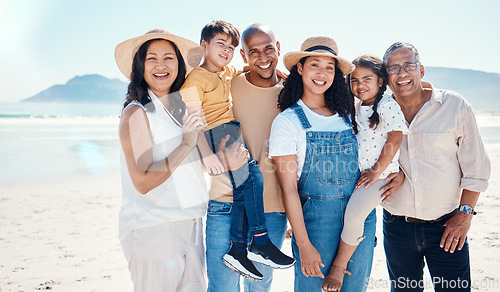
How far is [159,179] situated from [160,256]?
479 millimetres

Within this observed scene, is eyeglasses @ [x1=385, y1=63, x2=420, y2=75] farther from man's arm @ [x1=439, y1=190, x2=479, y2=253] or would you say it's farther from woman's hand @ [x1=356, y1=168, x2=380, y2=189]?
man's arm @ [x1=439, y1=190, x2=479, y2=253]

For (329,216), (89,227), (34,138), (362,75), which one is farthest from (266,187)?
(34,138)

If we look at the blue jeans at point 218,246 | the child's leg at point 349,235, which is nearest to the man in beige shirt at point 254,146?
the blue jeans at point 218,246

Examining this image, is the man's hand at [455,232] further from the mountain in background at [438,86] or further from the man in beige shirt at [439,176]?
the mountain in background at [438,86]

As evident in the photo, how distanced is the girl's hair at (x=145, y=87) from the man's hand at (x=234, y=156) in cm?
38

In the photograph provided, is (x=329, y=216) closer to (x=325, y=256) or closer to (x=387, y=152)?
(x=325, y=256)

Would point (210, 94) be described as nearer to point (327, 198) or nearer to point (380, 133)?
point (327, 198)

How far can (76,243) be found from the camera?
5.07 meters

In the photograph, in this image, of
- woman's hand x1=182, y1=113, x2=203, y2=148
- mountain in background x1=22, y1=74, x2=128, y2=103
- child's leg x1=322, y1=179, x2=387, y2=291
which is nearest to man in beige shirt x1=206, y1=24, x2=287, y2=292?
woman's hand x1=182, y1=113, x2=203, y2=148

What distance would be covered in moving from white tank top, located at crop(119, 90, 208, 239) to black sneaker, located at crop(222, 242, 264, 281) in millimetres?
343

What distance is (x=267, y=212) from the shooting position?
2.62m

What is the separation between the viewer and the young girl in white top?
2.24m

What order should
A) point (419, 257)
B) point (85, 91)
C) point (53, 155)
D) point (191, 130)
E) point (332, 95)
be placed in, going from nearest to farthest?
point (191, 130) → point (332, 95) → point (419, 257) → point (53, 155) → point (85, 91)

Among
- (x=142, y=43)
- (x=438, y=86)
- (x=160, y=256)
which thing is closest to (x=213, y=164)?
(x=160, y=256)
